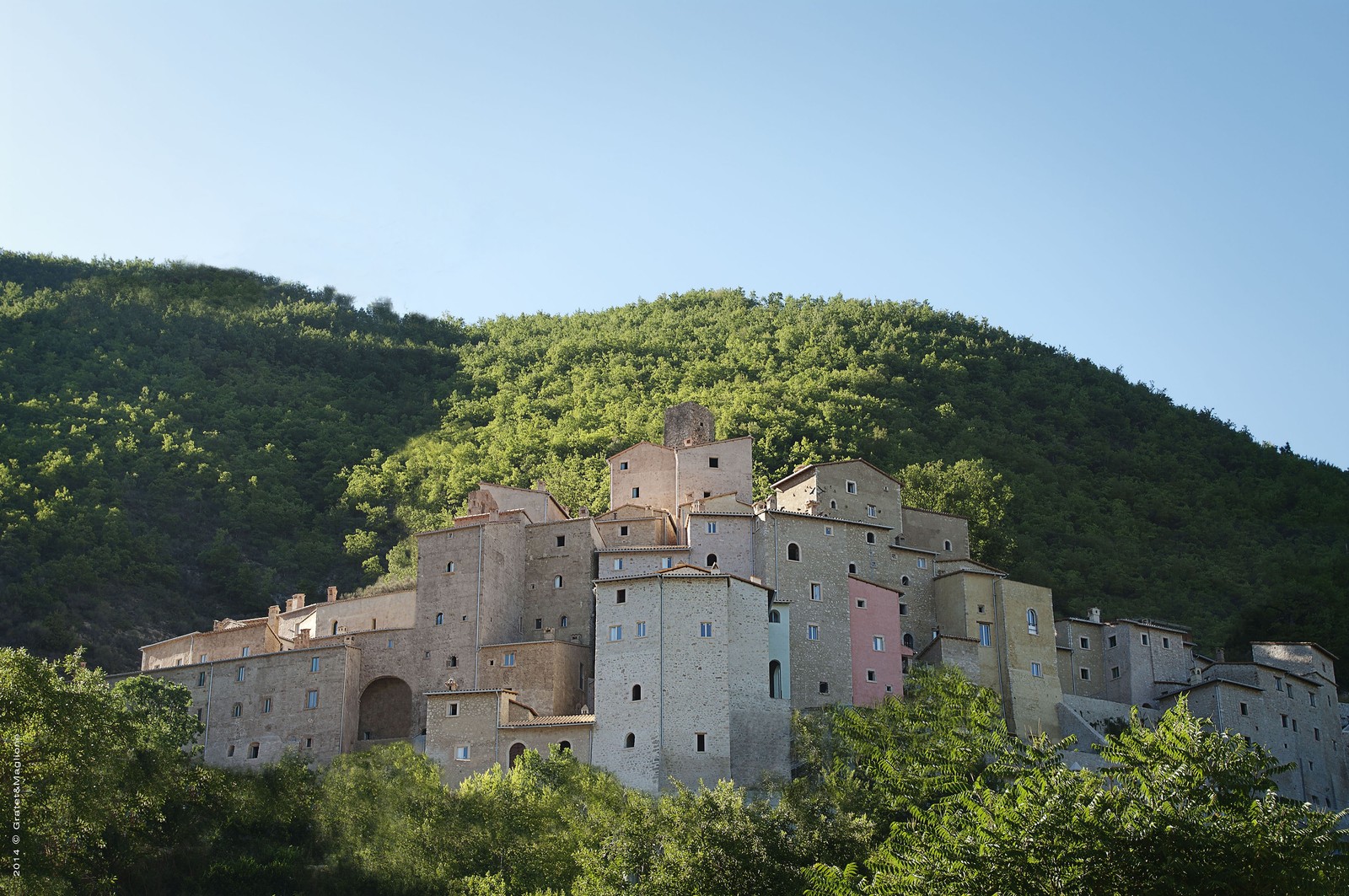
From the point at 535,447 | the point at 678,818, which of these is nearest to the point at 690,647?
the point at 678,818

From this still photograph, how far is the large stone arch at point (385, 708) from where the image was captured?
179 feet

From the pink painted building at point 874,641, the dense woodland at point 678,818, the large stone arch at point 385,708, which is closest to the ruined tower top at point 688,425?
the pink painted building at point 874,641

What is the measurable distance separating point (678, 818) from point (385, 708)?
21.5 metres

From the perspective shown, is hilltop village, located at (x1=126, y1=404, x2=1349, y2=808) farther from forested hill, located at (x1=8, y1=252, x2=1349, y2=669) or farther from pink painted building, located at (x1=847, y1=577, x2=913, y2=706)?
forested hill, located at (x1=8, y1=252, x2=1349, y2=669)

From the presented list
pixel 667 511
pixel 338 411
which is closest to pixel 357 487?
pixel 338 411

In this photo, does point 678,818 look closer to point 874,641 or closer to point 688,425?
point 874,641

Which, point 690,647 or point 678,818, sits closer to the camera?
point 678,818

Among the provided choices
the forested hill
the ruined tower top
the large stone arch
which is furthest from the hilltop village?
the forested hill

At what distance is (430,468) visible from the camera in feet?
296

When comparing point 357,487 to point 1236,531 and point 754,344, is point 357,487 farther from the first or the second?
point 1236,531

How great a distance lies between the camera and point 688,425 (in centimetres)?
6800

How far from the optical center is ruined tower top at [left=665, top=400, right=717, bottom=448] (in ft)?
222

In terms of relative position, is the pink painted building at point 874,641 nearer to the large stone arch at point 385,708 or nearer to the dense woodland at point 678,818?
the dense woodland at point 678,818

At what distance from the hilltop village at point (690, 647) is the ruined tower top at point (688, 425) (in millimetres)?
2537
